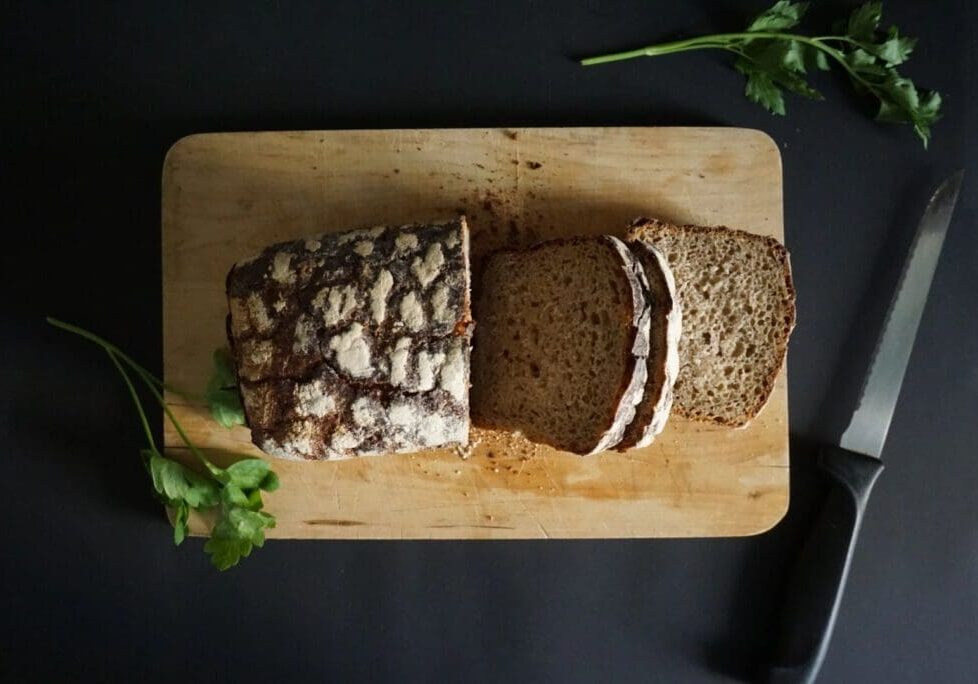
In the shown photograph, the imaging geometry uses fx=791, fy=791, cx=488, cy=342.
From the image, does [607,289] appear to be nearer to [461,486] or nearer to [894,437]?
[461,486]

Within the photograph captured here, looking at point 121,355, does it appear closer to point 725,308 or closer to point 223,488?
point 223,488

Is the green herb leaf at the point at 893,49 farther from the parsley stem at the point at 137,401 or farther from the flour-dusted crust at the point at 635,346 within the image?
the parsley stem at the point at 137,401

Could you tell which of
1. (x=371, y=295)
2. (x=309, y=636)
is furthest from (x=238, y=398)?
(x=309, y=636)

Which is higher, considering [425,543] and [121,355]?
[121,355]

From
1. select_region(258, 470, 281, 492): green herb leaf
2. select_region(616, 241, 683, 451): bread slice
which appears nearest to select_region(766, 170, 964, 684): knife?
select_region(616, 241, 683, 451): bread slice

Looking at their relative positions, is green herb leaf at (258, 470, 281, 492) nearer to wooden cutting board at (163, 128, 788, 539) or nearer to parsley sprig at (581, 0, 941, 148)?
wooden cutting board at (163, 128, 788, 539)

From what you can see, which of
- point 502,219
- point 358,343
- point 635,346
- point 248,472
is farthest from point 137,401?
point 635,346
